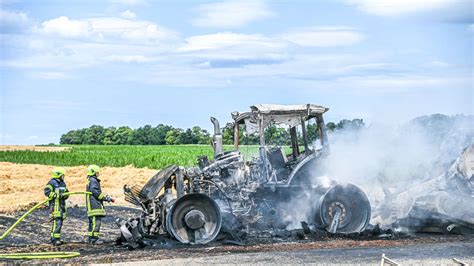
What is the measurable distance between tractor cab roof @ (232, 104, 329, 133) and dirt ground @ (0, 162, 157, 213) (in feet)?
31.1

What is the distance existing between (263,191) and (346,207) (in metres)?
1.96

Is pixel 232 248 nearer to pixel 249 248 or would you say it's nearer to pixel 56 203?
pixel 249 248

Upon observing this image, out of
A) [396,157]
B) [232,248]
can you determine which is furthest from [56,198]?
[396,157]

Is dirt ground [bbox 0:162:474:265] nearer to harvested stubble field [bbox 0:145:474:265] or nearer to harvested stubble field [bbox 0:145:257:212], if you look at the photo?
harvested stubble field [bbox 0:145:474:265]

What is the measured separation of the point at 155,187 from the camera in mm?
16312

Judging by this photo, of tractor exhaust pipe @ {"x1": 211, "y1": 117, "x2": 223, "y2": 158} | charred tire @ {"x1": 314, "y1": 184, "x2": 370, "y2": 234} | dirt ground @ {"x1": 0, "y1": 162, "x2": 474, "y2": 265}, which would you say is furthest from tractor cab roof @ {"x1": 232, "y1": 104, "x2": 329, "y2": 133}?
dirt ground @ {"x1": 0, "y1": 162, "x2": 474, "y2": 265}

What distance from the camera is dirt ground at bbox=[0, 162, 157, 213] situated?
87.6 ft

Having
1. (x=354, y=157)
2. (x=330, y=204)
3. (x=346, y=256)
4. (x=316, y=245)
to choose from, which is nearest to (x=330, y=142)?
(x=354, y=157)

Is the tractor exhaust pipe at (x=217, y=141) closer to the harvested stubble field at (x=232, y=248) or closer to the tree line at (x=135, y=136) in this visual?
the harvested stubble field at (x=232, y=248)

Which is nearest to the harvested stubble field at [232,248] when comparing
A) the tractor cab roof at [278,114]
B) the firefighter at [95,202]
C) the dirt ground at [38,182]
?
the firefighter at [95,202]

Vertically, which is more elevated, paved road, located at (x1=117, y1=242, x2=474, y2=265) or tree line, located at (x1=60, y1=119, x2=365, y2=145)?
tree line, located at (x1=60, y1=119, x2=365, y2=145)

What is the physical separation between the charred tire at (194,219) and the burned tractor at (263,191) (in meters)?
0.34

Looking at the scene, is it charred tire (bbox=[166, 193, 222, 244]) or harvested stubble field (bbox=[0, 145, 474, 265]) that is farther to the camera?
charred tire (bbox=[166, 193, 222, 244])

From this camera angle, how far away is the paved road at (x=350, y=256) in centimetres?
1288
